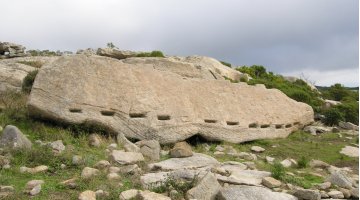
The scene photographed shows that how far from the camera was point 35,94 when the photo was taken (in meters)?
12.1

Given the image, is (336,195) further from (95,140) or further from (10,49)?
(10,49)

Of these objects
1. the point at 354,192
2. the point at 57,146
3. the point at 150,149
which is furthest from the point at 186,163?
the point at 354,192

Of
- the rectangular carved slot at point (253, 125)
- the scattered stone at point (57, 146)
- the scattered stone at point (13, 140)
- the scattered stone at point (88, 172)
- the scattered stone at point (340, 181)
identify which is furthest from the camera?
the rectangular carved slot at point (253, 125)

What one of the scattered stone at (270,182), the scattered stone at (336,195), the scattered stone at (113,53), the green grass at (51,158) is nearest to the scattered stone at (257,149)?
the green grass at (51,158)

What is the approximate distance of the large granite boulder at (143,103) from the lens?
481 inches

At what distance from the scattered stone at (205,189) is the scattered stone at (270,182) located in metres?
1.30

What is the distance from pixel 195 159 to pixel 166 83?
14.2 ft

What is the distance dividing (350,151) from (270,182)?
700 centimetres

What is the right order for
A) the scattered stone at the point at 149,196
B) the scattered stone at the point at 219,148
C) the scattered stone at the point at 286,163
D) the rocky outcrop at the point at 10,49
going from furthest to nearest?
the rocky outcrop at the point at 10,49, the scattered stone at the point at 219,148, the scattered stone at the point at 286,163, the scattered stone at the point at 149,196

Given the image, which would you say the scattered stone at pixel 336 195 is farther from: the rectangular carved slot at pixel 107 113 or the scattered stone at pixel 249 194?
the rectangular carved slot at pixel 107 113

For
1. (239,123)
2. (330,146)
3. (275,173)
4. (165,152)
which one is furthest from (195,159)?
(330,146)

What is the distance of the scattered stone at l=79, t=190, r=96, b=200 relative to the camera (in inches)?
287

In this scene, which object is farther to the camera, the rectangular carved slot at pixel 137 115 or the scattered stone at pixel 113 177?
the rectangular carved slot at pixel 137 115

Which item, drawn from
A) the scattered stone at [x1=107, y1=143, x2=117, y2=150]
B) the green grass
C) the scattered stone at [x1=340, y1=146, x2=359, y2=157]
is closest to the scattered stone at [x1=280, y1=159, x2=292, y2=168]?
the scattered stone at [x1=340, y1=146, x2=359, y2=157]
